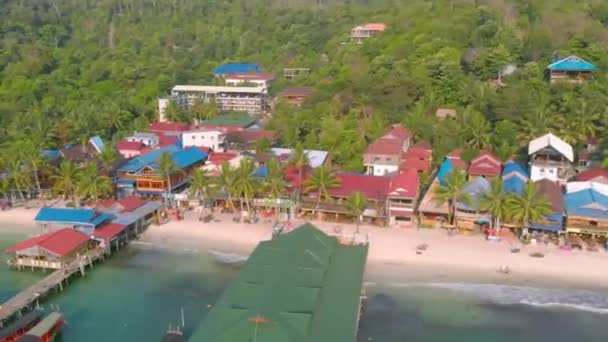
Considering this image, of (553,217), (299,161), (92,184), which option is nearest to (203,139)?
(92,184)

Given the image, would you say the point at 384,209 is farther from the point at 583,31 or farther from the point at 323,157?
the point at 583,31

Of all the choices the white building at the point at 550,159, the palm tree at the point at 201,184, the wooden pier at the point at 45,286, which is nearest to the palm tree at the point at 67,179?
the wooden pier at the point at 45,286

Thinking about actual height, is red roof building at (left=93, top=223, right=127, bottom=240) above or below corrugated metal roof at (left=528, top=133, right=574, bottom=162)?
below

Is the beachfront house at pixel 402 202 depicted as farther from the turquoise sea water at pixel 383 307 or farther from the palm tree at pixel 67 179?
the palm tree at pixel 67 179

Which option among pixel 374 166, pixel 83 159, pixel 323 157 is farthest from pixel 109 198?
pixel 374 166

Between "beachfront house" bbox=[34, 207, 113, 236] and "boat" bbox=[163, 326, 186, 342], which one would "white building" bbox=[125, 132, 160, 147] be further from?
"boat" bbox=[163, 326, 186, 342]

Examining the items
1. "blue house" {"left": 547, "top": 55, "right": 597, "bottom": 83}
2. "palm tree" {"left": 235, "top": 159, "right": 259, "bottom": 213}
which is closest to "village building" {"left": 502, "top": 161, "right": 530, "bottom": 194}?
"palm tree" {"left": 235, "top": 159, "right": 259, "bottom": 213}
